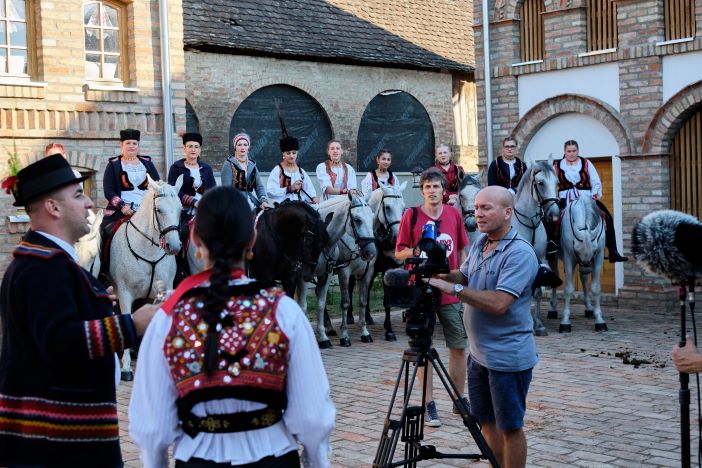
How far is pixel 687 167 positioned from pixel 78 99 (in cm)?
1045

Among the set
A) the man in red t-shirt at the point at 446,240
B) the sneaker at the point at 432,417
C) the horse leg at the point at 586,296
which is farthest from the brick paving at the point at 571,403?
the horse leg at the point at 586,296

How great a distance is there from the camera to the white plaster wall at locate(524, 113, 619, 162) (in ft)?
55.7

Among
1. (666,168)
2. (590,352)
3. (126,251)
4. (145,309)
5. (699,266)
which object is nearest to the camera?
(145,309)

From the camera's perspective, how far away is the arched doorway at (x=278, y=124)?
23.8m

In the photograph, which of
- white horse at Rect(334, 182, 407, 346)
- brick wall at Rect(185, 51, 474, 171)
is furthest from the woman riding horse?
brick wall at Rect(185, 51, 474, 171)

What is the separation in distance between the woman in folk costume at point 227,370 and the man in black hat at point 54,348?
1.64ft

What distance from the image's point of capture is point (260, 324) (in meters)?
3.26

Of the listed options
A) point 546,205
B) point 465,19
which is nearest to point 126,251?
point 546,205

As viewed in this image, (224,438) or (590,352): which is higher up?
(224,438)

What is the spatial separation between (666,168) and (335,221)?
6.71m

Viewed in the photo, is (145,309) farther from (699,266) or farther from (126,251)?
(126,251)

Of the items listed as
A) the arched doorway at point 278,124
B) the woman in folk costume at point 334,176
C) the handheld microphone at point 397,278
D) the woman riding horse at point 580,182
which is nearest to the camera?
the handheld microphone at point 397,278

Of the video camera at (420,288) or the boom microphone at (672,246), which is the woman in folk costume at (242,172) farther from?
the boom microphone at (672,246)

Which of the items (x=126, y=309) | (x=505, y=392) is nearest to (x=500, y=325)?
(x=505, y=392)
